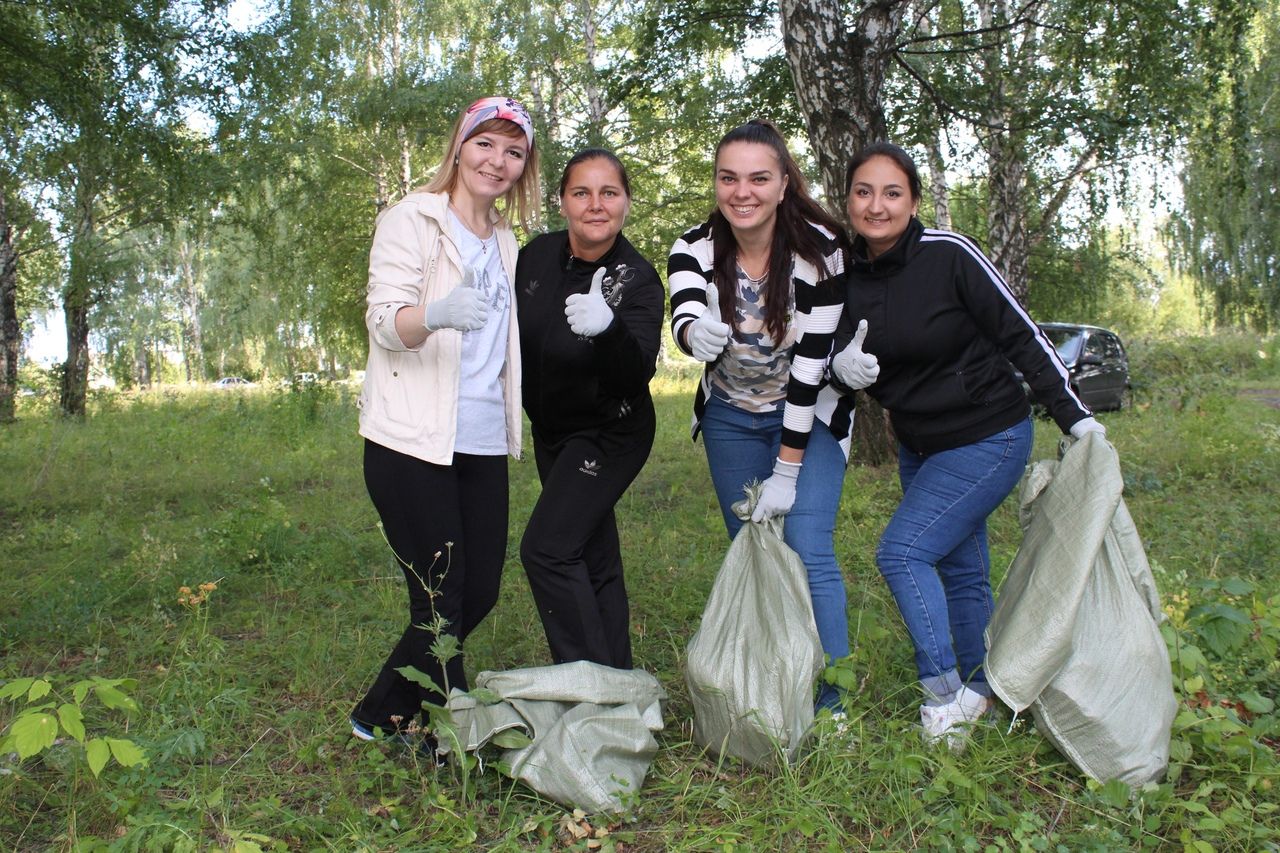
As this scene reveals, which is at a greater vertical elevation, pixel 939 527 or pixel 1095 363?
pixel 1095 363

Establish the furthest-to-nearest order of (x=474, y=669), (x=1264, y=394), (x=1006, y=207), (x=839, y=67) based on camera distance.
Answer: (x=1264, y=394) < (x=1006, y=207) < (x=839, y=67) < (x=474, y=669)

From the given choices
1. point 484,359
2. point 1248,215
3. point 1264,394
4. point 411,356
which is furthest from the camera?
point 1248,215

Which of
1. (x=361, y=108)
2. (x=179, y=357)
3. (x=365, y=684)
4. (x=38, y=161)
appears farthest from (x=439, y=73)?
(x=179, y=357)

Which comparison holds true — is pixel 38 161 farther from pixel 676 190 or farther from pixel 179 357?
pixel 179 357

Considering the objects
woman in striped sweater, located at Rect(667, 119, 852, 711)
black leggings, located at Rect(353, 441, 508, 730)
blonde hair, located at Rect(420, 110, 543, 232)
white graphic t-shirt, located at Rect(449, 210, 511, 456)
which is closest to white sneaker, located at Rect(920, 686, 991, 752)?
woman in striped sweater, located at Rect(667, 119, 852, 711)

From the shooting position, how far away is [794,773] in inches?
105

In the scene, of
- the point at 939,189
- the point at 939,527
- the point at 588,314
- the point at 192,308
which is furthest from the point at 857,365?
the point at 192,308

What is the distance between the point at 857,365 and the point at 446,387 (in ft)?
3.87

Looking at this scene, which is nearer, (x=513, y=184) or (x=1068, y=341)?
(x=513, y=184)

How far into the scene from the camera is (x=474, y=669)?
12.2 feet

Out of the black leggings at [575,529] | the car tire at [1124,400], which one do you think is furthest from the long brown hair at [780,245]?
the car tire at [1124,400]

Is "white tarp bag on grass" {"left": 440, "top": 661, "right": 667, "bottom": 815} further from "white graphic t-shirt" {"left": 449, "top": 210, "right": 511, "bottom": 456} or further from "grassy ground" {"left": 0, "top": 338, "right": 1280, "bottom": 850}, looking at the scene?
"white graphic t-shirt" {"left": 449, "top": 210, "right": 511, "bottom": 456}

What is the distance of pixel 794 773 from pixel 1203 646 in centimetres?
156

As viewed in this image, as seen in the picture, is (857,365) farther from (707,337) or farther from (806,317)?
(707,337)
